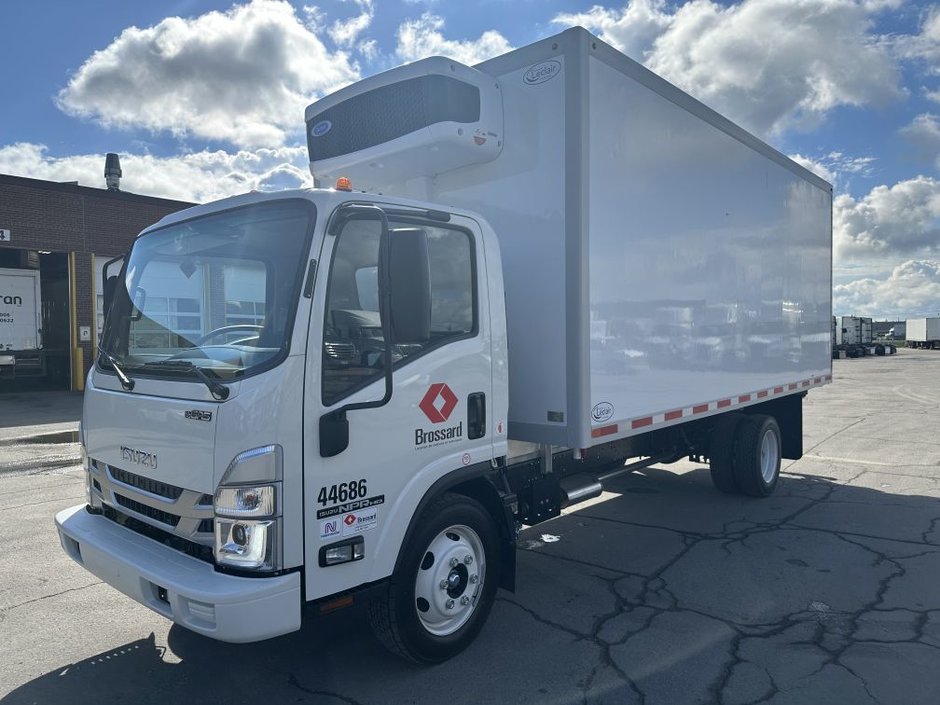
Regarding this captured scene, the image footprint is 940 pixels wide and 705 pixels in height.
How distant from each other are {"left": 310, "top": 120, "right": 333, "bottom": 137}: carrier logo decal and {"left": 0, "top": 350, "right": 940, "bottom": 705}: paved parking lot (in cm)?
341

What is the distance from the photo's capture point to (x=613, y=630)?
14.0 ft

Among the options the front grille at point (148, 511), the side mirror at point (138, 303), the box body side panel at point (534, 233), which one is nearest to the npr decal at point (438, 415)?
the box body side panel at point (534, 233)

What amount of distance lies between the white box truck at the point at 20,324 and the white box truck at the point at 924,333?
69.5m

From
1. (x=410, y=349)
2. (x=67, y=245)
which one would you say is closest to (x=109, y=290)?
(x=410, y=349)

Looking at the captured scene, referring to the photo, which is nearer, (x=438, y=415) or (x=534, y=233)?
(x=438, y=415)

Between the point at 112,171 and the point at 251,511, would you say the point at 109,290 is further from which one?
the point at 112,171

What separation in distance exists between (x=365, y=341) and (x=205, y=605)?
134 cm

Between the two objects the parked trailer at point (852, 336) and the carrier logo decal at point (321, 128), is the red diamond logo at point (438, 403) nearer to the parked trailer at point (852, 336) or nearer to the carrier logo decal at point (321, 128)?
the carrier logo decal at point (321, 128)

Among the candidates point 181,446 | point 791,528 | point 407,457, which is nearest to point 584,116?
point 407,457

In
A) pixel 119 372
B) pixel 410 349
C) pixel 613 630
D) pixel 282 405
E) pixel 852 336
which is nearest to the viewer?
pixel 282 405

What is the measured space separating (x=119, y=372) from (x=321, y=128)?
7.92 feet

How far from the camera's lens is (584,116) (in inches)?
167

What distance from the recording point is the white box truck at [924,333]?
205ft

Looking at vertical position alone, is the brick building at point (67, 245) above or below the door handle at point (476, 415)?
above
